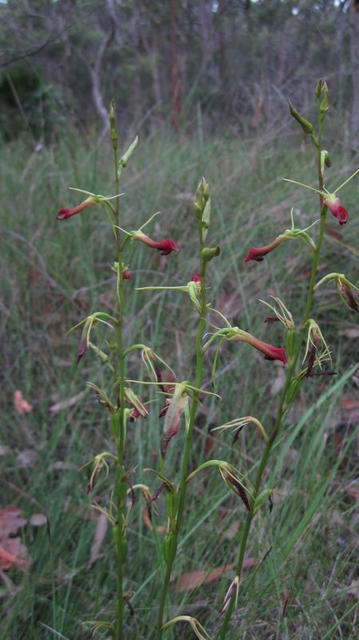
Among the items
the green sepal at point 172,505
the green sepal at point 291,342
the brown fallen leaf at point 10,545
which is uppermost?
the green sepal at point 291,342

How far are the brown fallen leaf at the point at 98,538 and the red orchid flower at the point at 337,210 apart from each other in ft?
4.39

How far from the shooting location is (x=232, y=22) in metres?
5.98

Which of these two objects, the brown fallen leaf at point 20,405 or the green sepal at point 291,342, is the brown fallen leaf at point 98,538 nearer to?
the brown fallen leaf at point 20,405

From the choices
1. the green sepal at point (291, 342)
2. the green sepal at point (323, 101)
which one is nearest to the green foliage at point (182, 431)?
the green sepal at point (291, 342)

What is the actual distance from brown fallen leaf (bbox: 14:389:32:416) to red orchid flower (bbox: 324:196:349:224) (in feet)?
5.54

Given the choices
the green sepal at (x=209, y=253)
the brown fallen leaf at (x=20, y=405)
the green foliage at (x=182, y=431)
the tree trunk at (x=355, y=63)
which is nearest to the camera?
the green sepal at (x=209, y=253)

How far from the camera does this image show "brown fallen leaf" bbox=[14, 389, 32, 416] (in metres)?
2.33

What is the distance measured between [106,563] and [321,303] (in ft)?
4.54

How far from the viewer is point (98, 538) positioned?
1.88m

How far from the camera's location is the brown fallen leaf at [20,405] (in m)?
2.33

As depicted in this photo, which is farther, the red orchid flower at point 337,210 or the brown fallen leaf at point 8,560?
the brown fallen leaf at point 8,560

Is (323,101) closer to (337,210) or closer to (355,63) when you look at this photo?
(337,210)

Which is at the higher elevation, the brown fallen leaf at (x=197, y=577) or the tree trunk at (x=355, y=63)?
the tree trunk at (x=355, y=63)

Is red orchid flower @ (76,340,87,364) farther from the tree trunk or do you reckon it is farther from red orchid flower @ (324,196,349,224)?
the tree trunk
